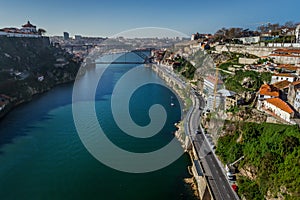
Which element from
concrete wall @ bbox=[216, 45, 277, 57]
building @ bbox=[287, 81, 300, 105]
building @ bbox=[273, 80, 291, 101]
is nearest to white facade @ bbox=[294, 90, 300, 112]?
building @ bbox=[287, 81, 300, 105]

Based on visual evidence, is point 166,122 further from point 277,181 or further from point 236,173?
point 277,181

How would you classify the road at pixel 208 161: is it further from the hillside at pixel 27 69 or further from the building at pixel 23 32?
the building at pixel 23 32

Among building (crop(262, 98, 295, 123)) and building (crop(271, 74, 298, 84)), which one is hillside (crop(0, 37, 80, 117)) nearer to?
building (crop(262, 98, 295, 123))

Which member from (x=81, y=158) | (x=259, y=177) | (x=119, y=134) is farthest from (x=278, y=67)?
(x=81, y=158)

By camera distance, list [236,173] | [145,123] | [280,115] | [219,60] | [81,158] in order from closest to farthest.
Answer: [236,173], [280,115], [81,158], [145,123], [219,60]

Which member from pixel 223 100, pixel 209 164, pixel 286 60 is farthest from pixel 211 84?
pixel 209 164

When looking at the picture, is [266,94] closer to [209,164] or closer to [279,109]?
[279,109]

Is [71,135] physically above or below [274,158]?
below
